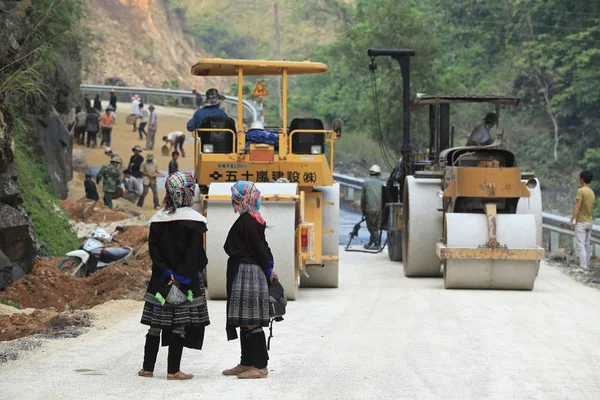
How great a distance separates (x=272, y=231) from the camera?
15016mm

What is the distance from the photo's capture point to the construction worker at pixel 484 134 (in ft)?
64.0

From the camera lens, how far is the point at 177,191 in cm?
982

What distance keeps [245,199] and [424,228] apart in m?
9.30

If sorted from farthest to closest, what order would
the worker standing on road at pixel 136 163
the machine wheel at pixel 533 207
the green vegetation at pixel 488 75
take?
the green vegetation at pixel 488 75 → the worker standing on road at pixel 136 163 → the machine wheel at pixel 533 207

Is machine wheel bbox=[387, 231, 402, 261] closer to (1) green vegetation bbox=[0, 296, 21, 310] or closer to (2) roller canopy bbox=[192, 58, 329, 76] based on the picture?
(2) roller canopy bbox=[192, 58, 329, 76]

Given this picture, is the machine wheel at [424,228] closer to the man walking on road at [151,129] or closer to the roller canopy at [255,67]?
the roller canopy at [255,67]

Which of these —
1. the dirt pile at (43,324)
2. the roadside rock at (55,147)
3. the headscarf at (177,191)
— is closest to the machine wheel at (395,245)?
the roadside rock at (55,147)

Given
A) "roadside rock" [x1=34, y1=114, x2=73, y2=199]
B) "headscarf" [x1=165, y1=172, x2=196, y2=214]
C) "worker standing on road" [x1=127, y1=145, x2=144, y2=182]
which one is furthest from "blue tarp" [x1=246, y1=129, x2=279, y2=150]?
"worker standing on road" [x1=127, y1=145, x2=144, y2=182]

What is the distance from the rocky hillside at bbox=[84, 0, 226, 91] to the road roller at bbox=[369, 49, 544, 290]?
225 ft

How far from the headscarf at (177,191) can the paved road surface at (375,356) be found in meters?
1.42

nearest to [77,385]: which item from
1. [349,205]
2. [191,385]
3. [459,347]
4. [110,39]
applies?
[191,385]

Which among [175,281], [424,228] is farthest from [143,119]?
[175,281]

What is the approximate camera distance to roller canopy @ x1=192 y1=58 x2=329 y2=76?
16844mm

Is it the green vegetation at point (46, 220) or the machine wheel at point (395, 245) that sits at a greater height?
the green vegetation at point (46, 220)
